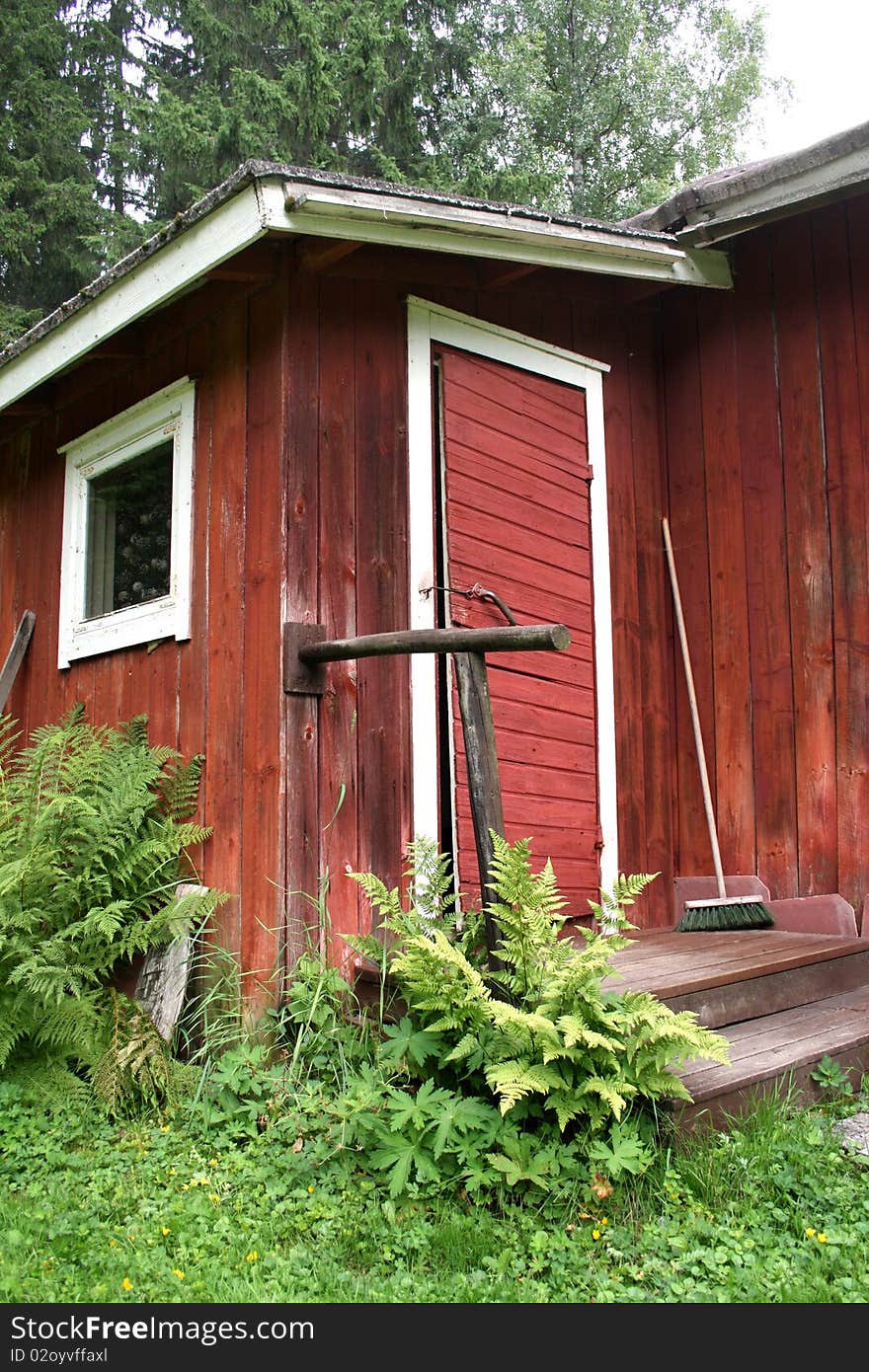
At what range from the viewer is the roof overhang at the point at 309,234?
330 centimetres

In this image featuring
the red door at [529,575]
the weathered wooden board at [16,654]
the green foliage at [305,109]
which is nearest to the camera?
the red door at [529,575]

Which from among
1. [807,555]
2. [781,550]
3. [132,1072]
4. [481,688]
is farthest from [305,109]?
[132,1072]

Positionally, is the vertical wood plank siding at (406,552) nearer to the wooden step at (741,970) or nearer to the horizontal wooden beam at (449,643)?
the horizontal wooden beam at (449,643)

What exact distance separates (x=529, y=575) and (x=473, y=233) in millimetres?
1307

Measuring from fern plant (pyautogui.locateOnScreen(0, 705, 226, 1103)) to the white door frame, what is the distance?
82 cm

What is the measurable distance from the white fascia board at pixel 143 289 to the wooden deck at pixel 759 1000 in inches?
98.0

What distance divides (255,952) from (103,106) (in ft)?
43.5

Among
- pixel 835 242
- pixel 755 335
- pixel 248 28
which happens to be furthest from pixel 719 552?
pixel 248 28

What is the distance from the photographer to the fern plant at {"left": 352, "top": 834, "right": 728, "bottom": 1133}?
8.32 feet

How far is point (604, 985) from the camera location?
3184 mm

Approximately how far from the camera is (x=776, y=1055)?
307cm

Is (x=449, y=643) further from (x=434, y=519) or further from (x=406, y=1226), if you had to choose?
(x=406, y=1226)

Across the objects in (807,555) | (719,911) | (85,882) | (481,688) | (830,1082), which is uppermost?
(807,555)

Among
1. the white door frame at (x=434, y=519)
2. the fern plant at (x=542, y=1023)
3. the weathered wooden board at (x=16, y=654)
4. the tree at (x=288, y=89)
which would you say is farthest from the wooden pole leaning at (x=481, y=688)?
the tree at (x=288, y=89)
